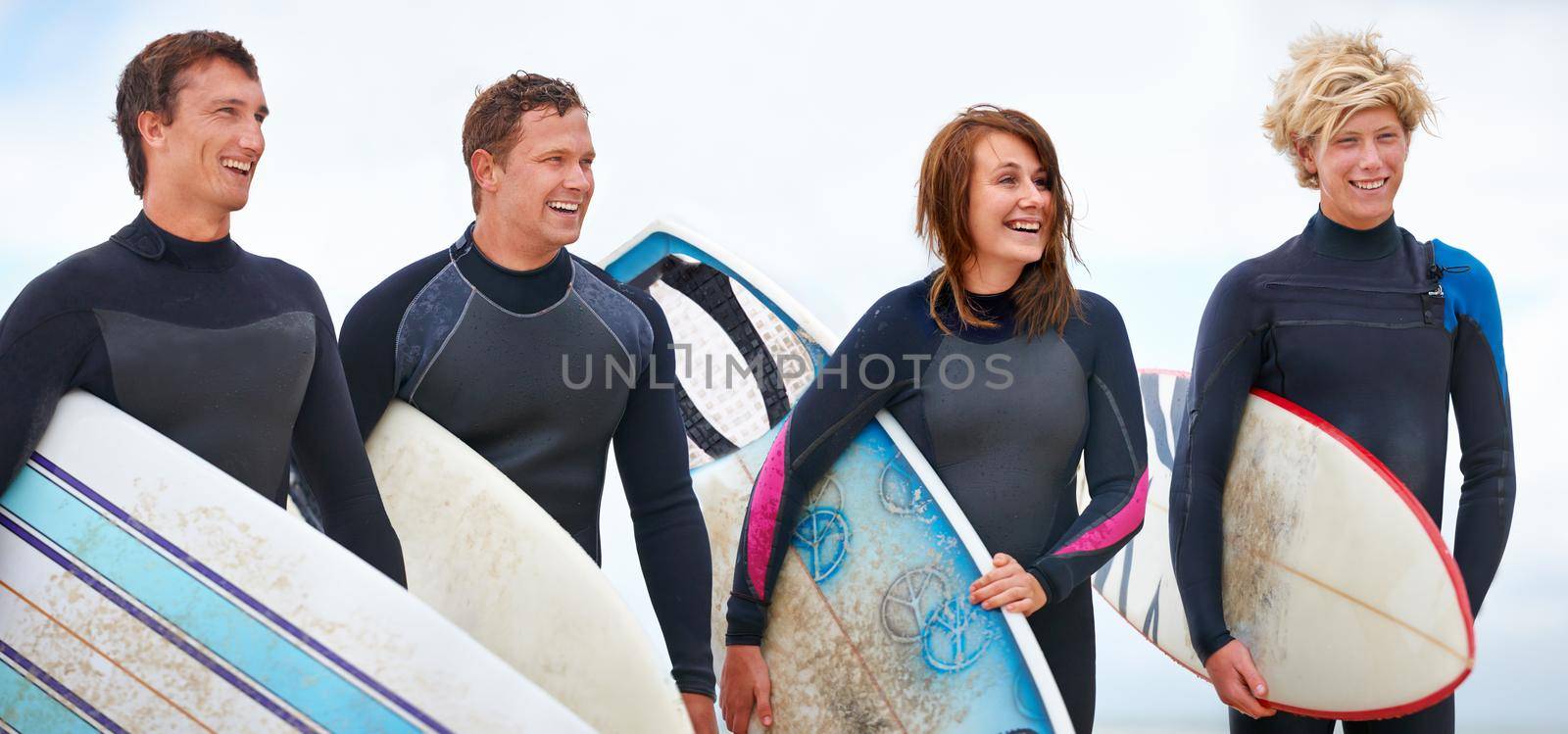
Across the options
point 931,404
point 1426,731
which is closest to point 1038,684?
point 931,404

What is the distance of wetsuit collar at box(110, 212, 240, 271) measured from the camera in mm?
2873

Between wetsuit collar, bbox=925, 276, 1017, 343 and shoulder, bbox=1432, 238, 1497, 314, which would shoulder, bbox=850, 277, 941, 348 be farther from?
shoulder, bbox=1432, 238, 1497, 314

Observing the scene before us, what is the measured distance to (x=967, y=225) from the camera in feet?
10.6

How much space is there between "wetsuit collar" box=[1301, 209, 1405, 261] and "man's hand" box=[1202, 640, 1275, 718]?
946 mm

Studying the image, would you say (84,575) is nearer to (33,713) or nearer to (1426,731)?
(33,713)

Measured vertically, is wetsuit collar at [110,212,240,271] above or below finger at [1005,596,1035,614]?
above

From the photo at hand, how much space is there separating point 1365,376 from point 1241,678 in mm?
748

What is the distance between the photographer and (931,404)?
10.6ft

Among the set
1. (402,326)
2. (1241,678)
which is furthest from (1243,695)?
(402,326)

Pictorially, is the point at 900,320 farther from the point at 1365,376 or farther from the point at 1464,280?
the point at 1464,280

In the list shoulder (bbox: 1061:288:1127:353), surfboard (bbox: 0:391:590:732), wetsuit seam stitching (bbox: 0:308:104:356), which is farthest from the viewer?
shoulder (bbox: 1061:288:1127:353)

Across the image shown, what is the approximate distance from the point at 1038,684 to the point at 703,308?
1.61 m

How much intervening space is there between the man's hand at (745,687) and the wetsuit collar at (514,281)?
2.85 feet

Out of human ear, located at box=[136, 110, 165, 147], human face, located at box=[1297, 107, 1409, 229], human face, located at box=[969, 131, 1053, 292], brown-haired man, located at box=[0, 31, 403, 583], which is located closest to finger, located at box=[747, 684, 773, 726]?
brown-haired man, located at box=[0, 31, 403, 583]
